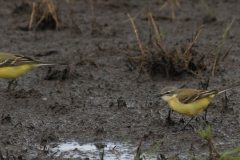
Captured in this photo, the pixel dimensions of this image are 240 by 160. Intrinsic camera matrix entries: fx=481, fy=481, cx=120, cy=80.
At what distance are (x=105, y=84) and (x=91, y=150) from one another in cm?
290

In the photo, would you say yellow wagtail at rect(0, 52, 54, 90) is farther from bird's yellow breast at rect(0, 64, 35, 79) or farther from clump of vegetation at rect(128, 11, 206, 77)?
clump of vegetation at rect(128, 11, 206, 77)

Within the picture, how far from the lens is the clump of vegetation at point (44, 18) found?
12352 mm

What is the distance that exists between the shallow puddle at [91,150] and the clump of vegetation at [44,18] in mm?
6127

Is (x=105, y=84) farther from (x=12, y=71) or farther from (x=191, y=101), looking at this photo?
(x=191, y=101)

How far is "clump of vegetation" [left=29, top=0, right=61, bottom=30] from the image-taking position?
12352 millimetres

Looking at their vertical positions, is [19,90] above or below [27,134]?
above

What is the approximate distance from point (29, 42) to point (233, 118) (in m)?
6.11

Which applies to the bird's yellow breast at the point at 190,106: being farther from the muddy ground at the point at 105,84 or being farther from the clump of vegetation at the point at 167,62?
the clump of vegetation at the point at 167,62

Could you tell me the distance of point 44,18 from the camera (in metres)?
12.6

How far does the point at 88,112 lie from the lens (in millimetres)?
8109

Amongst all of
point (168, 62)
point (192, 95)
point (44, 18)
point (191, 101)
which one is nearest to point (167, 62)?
point (168, 62)

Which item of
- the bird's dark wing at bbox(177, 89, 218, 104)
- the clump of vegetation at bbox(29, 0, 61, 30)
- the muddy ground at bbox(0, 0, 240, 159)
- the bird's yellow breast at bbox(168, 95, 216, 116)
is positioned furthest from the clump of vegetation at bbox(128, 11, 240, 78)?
the clump of vegetation at bbox(29, 0, 61, 30)

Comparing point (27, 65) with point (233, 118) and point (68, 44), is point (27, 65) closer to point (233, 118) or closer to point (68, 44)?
point (68, 44)

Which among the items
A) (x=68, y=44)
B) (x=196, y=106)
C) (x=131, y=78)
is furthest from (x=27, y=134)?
(x=68, y=44)
